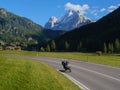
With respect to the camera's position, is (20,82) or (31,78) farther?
(31,78)

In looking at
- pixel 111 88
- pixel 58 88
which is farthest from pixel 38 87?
pixel 111 88

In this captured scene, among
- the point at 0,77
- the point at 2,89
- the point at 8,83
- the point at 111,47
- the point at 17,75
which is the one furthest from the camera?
the point at 111,47

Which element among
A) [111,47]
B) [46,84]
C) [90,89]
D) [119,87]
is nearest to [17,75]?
[46,84]

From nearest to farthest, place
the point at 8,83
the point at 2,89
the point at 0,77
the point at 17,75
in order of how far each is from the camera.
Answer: the point at 2,89 < the point at 8,83 < the point at 0,77 < the point at 17,75

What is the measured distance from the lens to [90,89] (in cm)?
2012

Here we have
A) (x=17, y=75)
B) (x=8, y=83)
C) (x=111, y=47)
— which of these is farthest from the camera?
(x=111, y=47)

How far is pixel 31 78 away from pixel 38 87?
3052 mm

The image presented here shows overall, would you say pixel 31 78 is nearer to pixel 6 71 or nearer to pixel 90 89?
pixel 6 71

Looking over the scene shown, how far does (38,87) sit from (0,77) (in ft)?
10.8

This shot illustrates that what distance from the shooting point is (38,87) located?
19.4 metres

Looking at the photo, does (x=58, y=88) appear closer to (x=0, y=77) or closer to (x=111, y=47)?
(x=0, y=77)

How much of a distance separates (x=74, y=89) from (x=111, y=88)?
259 cm

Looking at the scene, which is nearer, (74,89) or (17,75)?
(74,89)

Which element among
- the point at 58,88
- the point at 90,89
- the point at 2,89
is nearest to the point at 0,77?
the point at 2,89
